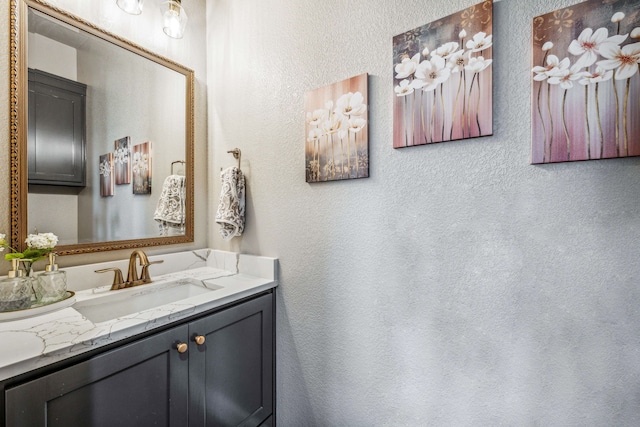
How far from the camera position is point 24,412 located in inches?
27.0

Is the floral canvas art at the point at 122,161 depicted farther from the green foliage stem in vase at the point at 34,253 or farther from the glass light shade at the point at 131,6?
the glass light shade at the point at 131,6

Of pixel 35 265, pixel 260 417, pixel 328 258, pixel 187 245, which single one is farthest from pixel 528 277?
pixel 35 265

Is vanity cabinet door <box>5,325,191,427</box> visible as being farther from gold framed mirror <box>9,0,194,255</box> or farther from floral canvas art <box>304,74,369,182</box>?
floral canvas art <box>304,74,369,182</box>

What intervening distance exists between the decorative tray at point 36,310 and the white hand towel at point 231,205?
2.16ft

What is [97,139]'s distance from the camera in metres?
1.27

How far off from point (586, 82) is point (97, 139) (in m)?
1.80

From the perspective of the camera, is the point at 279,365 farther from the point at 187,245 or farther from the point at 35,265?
the point at 35,265

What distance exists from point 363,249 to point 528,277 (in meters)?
0.55

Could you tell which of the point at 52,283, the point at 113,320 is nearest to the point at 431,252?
the point at 113,320

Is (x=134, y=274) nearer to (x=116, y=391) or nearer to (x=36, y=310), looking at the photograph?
(x=36, y=310)

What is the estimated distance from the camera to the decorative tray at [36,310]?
91 centimetres

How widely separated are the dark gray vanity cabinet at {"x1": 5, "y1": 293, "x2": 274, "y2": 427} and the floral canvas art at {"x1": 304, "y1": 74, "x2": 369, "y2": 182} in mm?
700

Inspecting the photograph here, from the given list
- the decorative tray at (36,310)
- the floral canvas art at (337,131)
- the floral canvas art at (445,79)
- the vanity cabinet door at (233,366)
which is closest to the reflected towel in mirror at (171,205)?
the decorative tray at (36,310)

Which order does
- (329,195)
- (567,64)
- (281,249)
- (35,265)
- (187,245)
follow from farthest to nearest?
(187,245) → (281,249) → (329,195) → (35,265) → (567,64)
